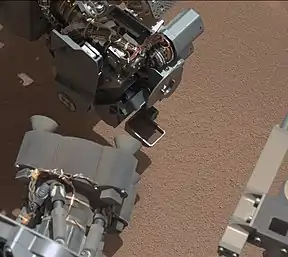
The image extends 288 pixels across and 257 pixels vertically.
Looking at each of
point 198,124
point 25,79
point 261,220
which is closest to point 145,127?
point 198,124

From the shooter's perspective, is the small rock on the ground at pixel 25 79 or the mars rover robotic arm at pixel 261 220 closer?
the mars rover robotic arm at pixel 261 220

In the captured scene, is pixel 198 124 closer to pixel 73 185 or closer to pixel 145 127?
pixel 145 127

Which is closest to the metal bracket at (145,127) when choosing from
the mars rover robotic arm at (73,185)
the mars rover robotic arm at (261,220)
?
the mars rover robotic arm at (73,185)

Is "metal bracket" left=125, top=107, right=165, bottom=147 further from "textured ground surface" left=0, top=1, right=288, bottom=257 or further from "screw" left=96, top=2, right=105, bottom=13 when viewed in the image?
"screw" left=96, top=2, right=105, bottom=13

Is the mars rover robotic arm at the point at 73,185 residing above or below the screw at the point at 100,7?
below

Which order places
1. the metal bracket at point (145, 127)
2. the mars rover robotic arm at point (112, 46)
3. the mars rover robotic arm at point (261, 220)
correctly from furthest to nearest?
the metal bracket at point (145, 127) < the mars rover robotic arm at point (112, 46) < the mars rover robotic arm at point (261, 220)

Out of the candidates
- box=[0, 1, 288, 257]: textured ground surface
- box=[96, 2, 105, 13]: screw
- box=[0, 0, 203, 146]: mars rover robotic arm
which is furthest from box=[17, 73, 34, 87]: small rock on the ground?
box=[96, 2, 105, 13]: screw

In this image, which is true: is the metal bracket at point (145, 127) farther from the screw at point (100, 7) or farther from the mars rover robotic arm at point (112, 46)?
the screw at point (100, 7)
